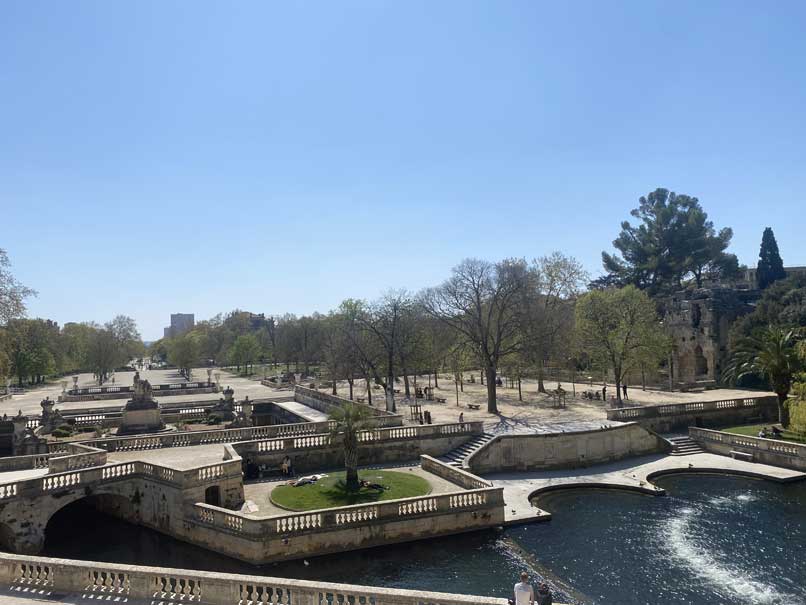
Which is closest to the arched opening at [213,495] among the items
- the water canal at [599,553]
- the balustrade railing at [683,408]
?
the water canal at [599,553]

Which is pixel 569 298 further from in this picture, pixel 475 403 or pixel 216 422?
pixel 216 422

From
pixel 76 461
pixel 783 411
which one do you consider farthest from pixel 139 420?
pixel 783 411

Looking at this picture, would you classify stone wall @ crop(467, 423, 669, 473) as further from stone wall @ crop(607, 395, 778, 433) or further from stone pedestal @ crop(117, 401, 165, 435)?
stone pedestal @ crop(117, 401, 165, 435)

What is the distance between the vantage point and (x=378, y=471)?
27.0 metres

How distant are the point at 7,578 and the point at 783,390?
126 feet

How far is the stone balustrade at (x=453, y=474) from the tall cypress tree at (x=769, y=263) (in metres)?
63.0

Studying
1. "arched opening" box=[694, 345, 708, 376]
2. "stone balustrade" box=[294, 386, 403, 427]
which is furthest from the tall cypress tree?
"stone balustrade" box=[294, 386, 403, 427]

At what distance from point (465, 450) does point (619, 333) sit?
22594 mm

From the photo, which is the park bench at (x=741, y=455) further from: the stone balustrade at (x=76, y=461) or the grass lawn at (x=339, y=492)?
the stone balustrade at (x=76, y=461)

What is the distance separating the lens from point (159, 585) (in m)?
13.5

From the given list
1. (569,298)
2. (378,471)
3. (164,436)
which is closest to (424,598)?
(378,471)

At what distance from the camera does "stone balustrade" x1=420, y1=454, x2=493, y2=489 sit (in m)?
23.5

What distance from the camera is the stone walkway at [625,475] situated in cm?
2616

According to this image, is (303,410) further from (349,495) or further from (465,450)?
(349,495)
